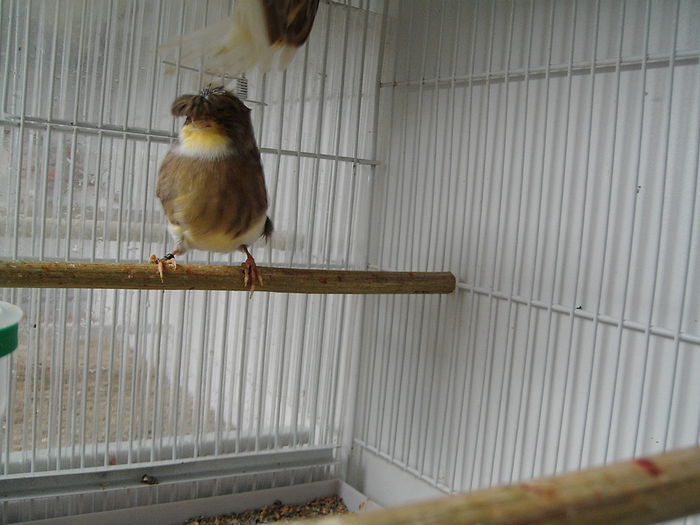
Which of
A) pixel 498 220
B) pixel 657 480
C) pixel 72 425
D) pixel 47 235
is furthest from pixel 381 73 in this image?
pixel 657 480

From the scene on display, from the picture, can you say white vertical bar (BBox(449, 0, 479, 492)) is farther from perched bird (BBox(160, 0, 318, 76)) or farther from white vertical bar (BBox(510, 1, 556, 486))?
perched bird (BBox(160, 0, 318, 76))

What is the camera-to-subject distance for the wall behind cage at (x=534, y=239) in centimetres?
137

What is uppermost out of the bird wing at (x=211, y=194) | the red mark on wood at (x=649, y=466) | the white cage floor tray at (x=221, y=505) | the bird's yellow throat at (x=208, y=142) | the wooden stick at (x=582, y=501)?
the bird's yellow throat at (x=208, y=142)

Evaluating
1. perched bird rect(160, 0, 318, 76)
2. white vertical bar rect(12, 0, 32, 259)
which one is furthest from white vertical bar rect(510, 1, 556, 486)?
white vertical bar rect(12, 0, 32, 259)

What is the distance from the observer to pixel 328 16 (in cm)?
204

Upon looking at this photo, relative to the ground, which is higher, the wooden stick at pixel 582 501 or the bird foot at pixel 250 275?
the bird foot at pixel 250 275

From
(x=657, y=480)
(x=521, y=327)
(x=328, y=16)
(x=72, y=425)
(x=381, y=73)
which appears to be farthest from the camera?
(x=381, y=73)

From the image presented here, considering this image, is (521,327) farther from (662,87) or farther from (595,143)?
(662,87)

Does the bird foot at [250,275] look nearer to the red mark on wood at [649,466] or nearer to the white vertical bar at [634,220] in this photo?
the white vertical bar at [634,220]

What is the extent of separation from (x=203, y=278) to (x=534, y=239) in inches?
33.6

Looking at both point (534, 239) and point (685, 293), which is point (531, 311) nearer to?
point (534, 239)

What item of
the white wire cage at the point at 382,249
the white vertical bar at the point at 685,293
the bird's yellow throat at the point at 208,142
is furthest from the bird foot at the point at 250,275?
the white vertical bar at the point at 685,293

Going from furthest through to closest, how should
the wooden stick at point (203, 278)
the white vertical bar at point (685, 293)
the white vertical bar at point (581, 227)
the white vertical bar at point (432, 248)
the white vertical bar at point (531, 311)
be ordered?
the white vertical bar at point (432, 248)
the white vertical bar at point (531, 311)
the white vertical bar at point (581, 227)
the wooden stick at point (203, 278)
the white vertical bar at point (685, 293)

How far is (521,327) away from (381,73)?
3.32 ft
